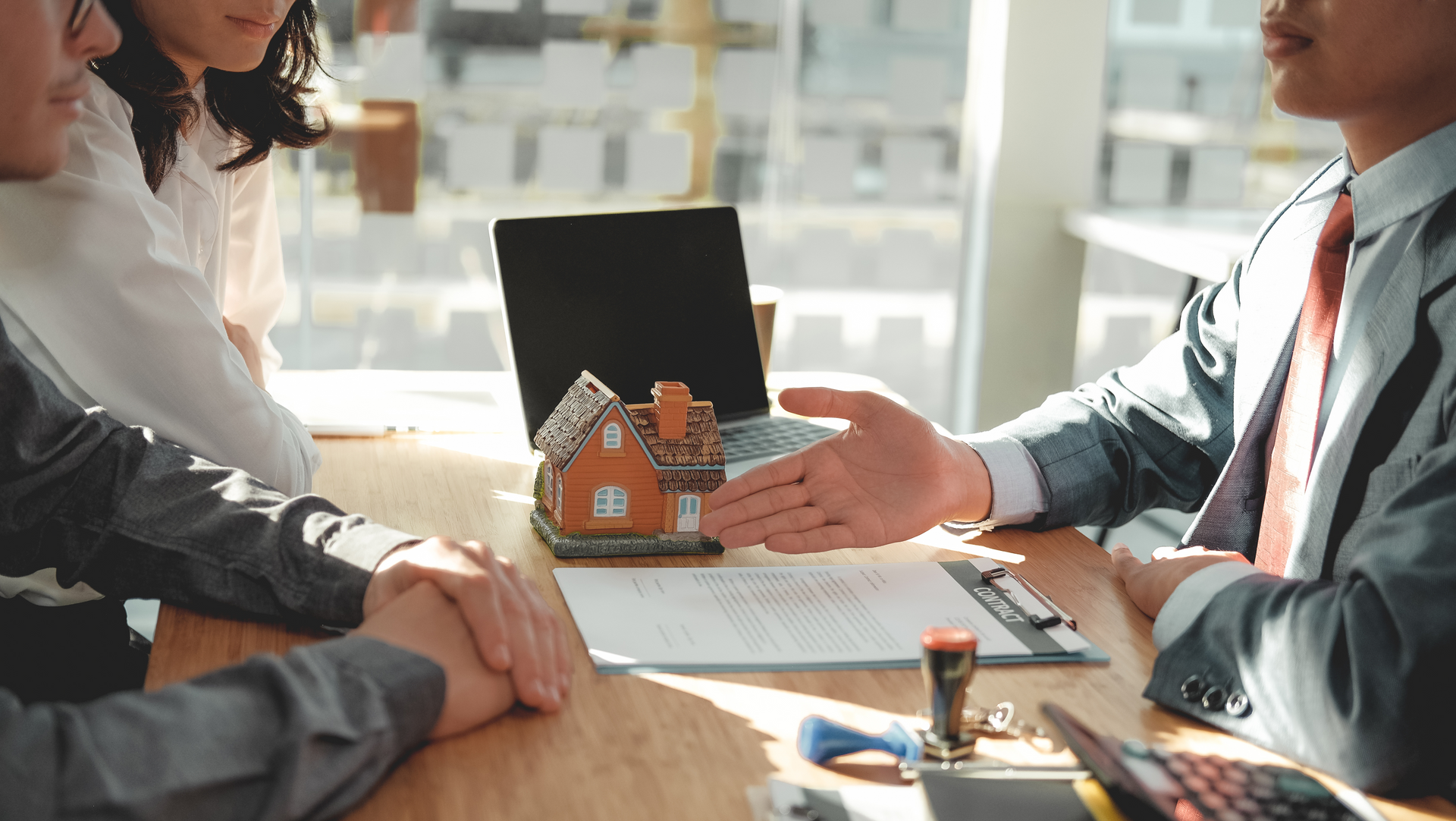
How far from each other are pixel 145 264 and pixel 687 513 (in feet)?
1.79

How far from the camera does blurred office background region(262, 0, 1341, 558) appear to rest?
306cm

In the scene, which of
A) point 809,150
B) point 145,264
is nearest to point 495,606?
point 145,264

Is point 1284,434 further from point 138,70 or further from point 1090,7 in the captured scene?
point 1090,7

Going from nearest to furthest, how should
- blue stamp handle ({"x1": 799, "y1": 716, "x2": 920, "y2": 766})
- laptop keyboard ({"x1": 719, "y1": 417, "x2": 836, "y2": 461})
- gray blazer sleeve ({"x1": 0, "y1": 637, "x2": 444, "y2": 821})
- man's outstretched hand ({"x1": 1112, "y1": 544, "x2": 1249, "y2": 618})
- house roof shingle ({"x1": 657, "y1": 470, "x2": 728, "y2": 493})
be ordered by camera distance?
gray blazer sleeve ({"x1": 0, "y1": 637, "x2": 444, "y2": 821}), blue stamp handle ({"x1": 799, "y1": 716, "x2": 920, "y2": 766}), man's outstretched hand ({"x1": 1112, "y1": 544, "x2": 1249, "y2": 618}), house roof shingle ({"x1": 657, "y1": 470, "x2": 728, "y2": 493}), laptop keyboard ({"x1": 719, "y1": 417, "x2": 836, "y2": 461})

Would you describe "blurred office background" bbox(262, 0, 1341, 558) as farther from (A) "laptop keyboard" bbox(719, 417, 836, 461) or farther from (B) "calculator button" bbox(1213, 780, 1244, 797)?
(B) "calculator button" bbox(1213, 780, 1244, 797)

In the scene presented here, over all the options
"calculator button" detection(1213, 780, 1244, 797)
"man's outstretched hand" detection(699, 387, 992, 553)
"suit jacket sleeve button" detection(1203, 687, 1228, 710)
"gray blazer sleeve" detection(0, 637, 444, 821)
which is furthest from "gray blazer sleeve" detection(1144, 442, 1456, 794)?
"gray blazer sleeve" detection(0, 637, 444, 821)

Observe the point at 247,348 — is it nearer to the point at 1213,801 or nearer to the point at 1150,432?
the point at 1150,432

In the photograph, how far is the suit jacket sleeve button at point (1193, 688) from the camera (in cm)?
84

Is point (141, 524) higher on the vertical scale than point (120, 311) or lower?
lower

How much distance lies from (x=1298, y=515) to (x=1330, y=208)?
34 centimetres

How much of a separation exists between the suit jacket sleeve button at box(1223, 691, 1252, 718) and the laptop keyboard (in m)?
0.68

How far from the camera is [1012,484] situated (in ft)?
3.99

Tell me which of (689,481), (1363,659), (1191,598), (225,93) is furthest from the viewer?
(225,93)

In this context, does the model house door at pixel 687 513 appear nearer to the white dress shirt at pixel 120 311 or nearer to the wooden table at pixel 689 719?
the wooden table at pixel 689 719
